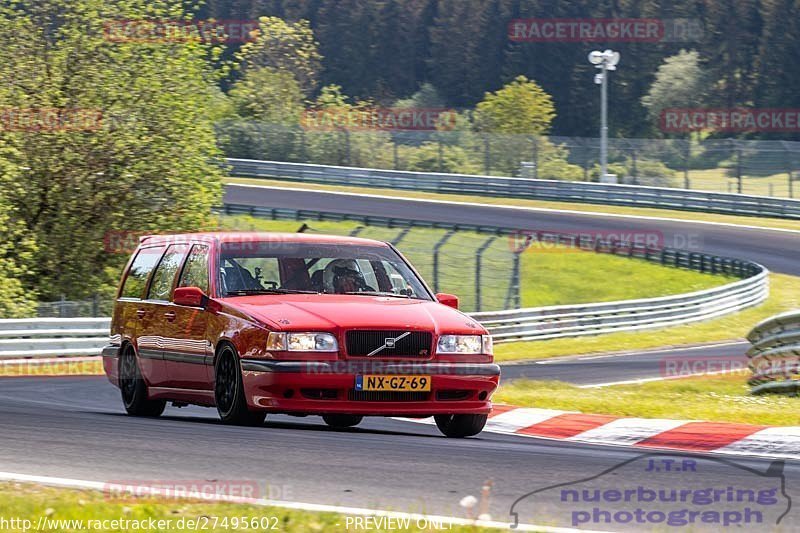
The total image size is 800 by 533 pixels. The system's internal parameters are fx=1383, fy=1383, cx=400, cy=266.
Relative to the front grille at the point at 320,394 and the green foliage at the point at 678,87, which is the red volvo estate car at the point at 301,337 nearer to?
the front grille at the point at 320,394

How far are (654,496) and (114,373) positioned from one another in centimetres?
670

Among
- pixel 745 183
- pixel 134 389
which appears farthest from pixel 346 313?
pixel 745 183

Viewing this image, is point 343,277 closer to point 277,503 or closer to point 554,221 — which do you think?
point 277,503

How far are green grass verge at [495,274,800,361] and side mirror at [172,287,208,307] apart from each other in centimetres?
1691

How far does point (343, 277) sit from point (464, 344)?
125cm

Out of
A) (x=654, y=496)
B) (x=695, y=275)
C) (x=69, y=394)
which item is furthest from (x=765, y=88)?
(x=654, y=496)

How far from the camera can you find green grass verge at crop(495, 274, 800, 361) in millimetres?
29109

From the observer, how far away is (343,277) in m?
10.8

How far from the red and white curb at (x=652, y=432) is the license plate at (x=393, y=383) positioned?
4.95 feet

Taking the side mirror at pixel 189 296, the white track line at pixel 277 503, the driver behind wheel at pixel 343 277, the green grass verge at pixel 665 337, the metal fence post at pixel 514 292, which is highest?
the driver behind wheel at pixel 343 277

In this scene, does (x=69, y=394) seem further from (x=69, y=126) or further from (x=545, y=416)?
(x=69, y=126)

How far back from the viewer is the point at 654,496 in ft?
22.5

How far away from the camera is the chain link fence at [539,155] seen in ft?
180

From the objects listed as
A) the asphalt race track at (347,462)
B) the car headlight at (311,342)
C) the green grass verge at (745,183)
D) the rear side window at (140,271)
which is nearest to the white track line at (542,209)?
the green grass verge at (745,183)
